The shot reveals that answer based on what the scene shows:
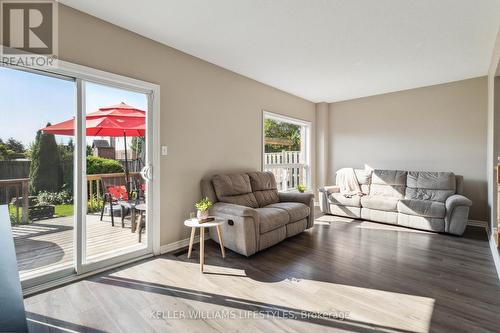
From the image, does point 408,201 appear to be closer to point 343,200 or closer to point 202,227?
point 343,200

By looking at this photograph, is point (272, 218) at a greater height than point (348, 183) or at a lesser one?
lesser

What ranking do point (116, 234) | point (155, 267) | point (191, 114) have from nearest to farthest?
point (155, 267), point (116, 234), point (191, 114)

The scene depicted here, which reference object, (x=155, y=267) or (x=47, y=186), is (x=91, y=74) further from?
(x=155, y=267)

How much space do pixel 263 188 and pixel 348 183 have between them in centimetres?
219

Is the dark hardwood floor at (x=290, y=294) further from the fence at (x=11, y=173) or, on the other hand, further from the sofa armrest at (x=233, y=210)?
the fence at (x=11, y=173)

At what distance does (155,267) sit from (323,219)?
3280 millimetres

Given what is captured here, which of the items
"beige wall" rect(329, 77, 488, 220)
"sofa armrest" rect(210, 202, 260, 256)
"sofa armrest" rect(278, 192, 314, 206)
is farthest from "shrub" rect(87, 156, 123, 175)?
"beige wall" rect(329, 77, 488, 220)

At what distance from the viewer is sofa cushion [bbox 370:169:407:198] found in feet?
15.8

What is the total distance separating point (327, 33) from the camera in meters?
2.82

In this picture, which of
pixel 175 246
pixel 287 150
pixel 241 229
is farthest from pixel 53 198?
pixel 287 150

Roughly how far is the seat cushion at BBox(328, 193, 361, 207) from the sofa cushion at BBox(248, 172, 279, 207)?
5.00 feet

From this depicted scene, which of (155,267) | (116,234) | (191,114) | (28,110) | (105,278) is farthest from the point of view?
(191,114)

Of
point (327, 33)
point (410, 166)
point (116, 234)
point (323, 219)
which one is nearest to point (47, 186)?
point (116, 234)

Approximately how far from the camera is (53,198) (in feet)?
7.98
